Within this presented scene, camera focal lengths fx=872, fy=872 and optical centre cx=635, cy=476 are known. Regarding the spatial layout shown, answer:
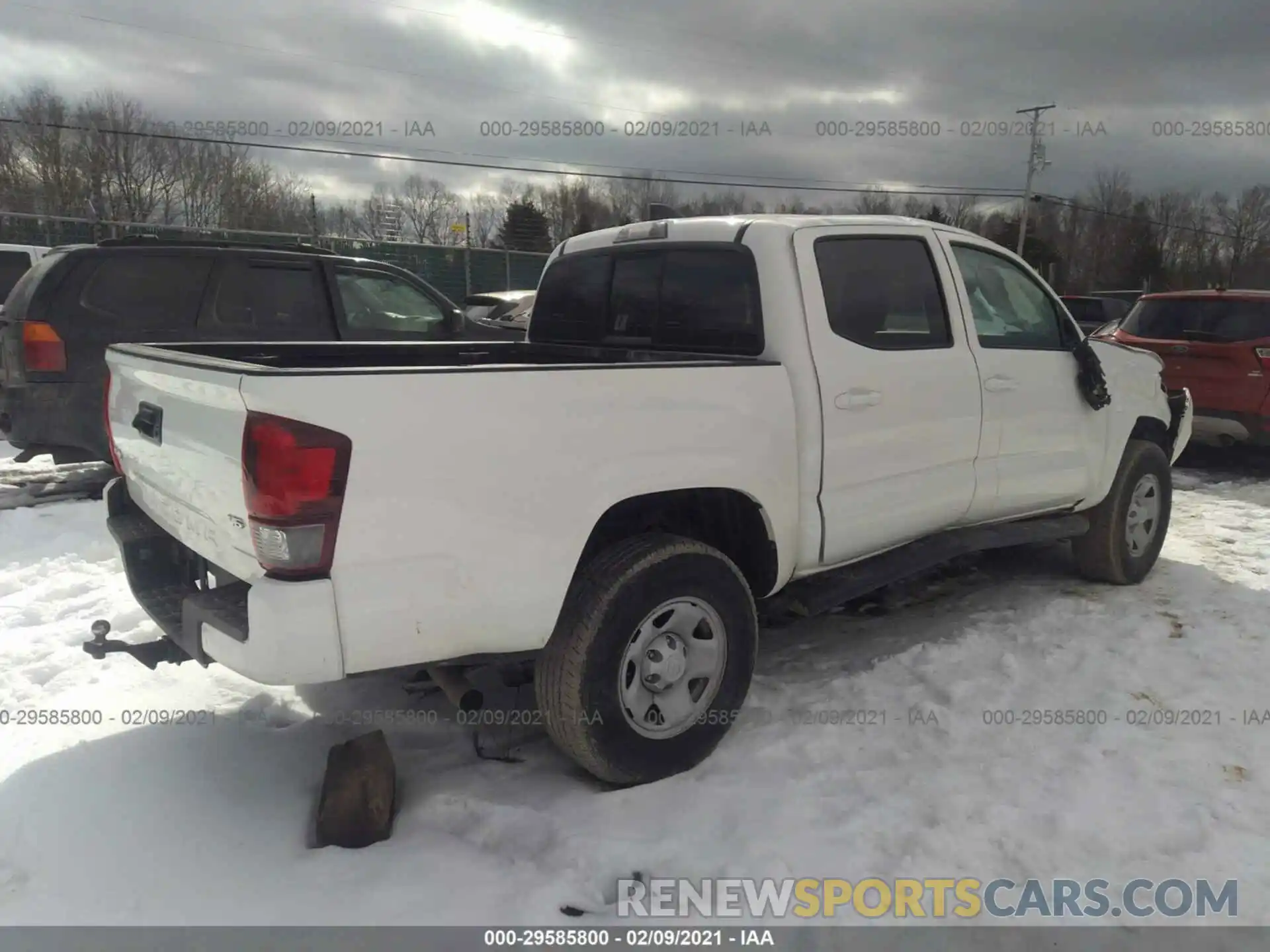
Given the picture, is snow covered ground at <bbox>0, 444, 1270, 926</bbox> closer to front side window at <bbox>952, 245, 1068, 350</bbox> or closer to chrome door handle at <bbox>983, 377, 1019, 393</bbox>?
chrome door handle at <bbox>983, 377, 1019, 393</bbox>

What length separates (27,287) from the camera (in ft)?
20.3

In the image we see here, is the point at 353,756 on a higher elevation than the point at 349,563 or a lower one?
lower

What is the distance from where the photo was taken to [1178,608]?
477cm

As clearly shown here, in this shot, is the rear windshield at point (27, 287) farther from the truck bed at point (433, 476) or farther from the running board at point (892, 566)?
the running board at point (892, 566)

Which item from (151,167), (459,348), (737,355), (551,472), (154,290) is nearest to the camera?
(551,472)

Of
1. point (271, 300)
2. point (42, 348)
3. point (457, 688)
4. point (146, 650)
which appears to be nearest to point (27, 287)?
point (42, 348)

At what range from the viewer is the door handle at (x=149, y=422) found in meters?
2.87

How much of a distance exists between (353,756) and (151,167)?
121 ft

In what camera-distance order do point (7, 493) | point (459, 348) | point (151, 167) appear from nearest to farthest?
point (459, 348) → point (7, 493) → point (151, 167)

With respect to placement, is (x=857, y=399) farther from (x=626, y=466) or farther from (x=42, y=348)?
(x=42, y=348)

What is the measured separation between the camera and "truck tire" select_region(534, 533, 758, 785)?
281 centimetres

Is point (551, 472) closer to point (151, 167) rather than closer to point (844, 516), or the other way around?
point (844, 516)

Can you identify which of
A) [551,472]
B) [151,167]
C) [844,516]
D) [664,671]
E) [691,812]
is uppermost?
[151,167]

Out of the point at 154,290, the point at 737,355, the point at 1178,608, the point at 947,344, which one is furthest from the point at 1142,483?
the point at 154,290
